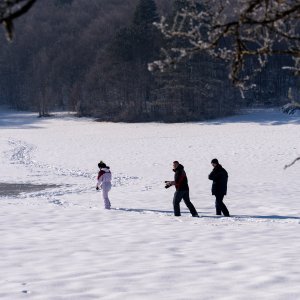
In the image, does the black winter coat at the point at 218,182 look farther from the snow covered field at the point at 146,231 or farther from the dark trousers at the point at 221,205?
the snow covered field at the point at 146,231

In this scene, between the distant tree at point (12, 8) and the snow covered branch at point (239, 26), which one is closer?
the distant tree at point (12, 8)

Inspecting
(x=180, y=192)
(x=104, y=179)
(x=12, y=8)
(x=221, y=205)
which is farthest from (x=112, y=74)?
(x=12, y=8)

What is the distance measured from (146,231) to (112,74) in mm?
54951

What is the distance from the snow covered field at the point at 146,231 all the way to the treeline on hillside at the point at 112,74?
2405cm

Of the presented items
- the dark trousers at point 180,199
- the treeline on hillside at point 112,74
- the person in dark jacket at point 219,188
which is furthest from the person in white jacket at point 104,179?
the treeline on hillside at point 112,74

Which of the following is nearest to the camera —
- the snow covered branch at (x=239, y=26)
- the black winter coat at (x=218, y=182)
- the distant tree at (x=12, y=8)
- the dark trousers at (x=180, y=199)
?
the distant tree at (x=12, y=8)

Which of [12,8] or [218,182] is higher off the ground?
[12,8]

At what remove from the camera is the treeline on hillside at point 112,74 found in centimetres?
5909

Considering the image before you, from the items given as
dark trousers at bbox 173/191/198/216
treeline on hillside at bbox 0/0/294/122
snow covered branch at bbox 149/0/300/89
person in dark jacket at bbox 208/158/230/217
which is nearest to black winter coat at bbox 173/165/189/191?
dark trousers at bbox 173/191/198/216

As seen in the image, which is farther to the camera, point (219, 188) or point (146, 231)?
point (219, 188)

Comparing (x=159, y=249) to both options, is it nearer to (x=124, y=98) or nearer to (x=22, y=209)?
(x=22, y=209)

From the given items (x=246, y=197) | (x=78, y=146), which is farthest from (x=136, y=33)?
(x=246, y=197)

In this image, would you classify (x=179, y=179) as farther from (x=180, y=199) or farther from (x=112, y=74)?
(x=112, y=74)

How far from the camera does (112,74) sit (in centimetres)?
6519
